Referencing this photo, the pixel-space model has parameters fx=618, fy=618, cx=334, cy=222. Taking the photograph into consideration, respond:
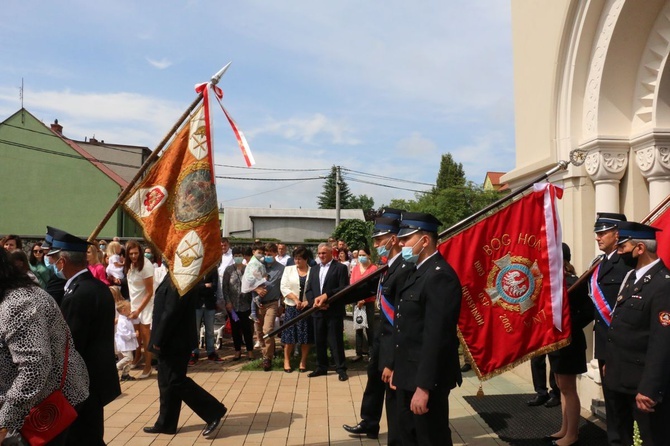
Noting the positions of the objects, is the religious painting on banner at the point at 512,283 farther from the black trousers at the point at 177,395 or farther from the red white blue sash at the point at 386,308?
the black trousers at the point at 177,395

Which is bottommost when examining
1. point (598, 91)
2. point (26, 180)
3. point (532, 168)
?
point (532, 168)

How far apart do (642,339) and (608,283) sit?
27.9 inches

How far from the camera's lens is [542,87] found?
7.73 metres

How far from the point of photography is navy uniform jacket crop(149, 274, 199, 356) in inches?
231

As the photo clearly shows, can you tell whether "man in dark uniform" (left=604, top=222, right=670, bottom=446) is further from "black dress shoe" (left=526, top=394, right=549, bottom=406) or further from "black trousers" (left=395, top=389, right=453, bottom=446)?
"black dress shoe" (left=526, top=394, right=549, bottom=406)

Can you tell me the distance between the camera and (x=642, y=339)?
4145mm

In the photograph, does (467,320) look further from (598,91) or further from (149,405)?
(149,405)

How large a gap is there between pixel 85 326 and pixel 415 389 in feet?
7.59

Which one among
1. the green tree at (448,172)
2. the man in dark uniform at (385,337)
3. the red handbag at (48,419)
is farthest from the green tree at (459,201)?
the red handbag at (48,419)

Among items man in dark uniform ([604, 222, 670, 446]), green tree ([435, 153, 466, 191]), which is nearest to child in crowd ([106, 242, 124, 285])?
man in dark uniform ([604, 222, 670, 446])

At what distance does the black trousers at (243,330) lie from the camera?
10.3 m

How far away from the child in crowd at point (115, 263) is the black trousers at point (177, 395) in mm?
4456

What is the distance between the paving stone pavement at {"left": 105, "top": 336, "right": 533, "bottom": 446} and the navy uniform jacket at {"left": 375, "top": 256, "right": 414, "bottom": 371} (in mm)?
1119

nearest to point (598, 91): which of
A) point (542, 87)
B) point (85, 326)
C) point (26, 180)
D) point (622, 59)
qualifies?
point (622, 59)
